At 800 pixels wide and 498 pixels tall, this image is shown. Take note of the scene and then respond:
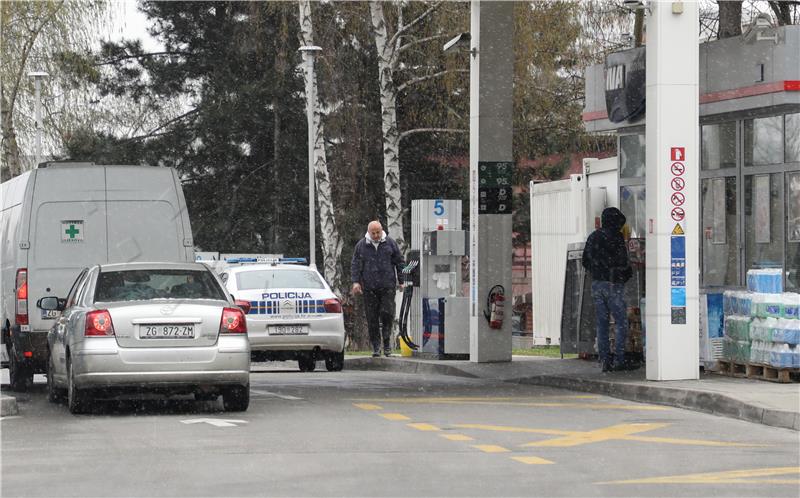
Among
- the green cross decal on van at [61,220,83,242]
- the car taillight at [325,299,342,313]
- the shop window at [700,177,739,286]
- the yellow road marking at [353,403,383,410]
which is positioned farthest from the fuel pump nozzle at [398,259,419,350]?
the yellow road marking at [353,403,383,410]

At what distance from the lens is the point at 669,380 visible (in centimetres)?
1700

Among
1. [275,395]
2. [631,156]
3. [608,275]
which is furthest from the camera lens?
[631,156]

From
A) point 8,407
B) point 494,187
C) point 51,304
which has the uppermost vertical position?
point 494,187

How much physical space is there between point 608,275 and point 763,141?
2410mm

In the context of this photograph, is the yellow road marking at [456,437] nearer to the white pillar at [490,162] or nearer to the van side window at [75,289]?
the van side window at [75,289]

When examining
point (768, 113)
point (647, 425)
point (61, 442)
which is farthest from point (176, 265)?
point (768, 113)

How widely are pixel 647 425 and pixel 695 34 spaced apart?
507cm

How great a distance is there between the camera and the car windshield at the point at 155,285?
1514 cm

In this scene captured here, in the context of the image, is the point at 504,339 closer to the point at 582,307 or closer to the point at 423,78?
the point at 582,307

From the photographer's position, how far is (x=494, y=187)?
21297 mm

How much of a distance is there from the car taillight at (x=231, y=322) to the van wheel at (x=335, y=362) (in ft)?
27.0

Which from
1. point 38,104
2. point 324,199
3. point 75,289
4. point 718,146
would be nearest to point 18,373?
point 75,289

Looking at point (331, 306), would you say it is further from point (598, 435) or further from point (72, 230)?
point (598, 435)

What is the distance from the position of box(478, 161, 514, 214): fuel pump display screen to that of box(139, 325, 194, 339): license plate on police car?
24.3ft
